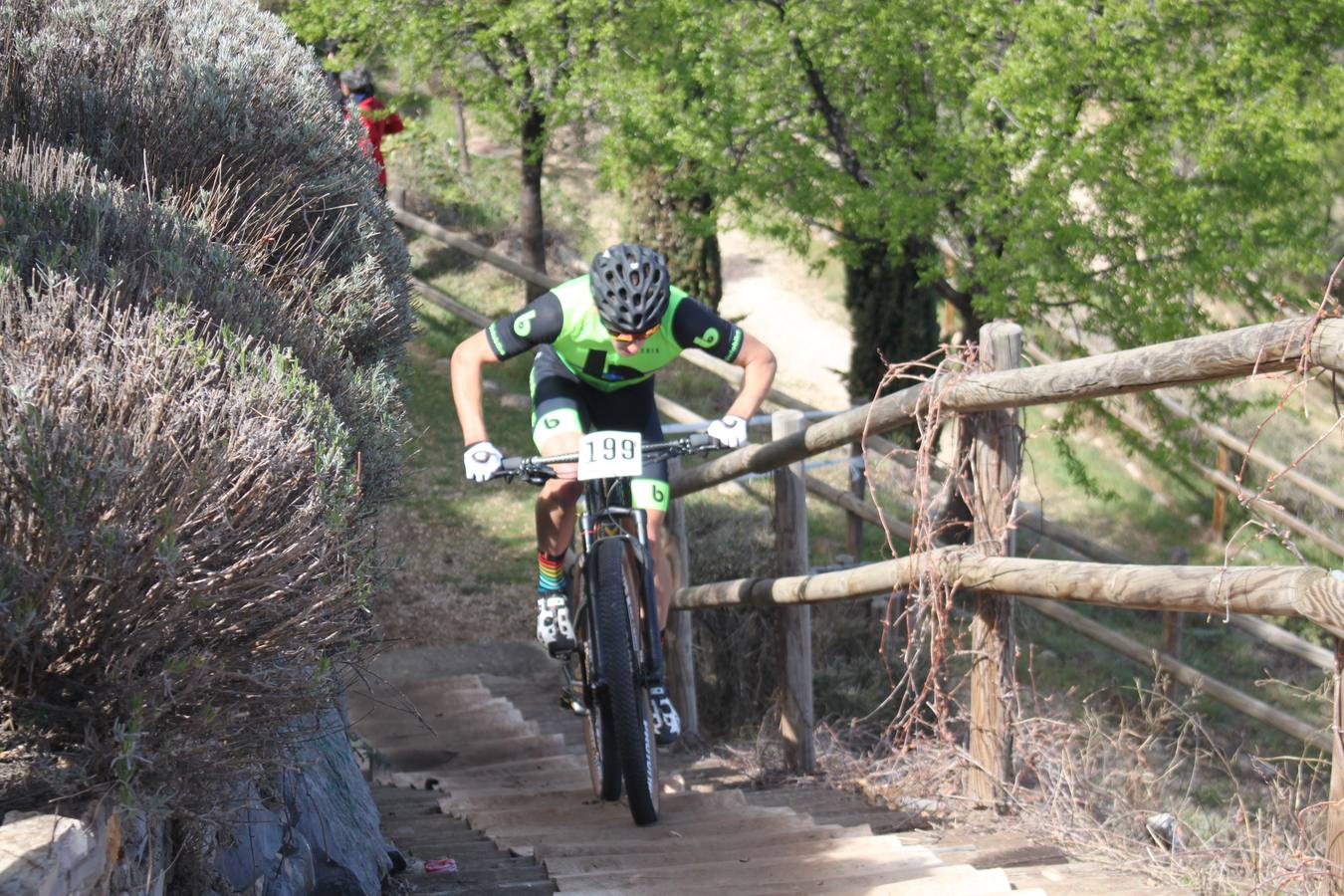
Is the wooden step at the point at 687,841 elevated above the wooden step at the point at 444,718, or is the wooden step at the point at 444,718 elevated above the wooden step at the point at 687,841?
the wooden step at the point at 444,718

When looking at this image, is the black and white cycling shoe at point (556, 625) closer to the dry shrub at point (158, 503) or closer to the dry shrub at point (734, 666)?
the dry shrub at point (158, 503)

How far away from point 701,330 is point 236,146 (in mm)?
1870

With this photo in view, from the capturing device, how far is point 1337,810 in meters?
2.95

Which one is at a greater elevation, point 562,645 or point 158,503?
point 158,503

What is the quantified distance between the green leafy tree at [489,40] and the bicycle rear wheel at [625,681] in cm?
788

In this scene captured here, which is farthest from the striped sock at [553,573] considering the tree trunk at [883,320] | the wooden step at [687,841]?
the tree trunk at [883,320]

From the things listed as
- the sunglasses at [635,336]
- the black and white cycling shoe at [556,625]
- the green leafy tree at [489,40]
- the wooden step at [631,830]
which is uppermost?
the green leafy tree at [489,40]

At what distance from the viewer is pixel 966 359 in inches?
186

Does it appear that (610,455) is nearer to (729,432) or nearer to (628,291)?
(729,432)

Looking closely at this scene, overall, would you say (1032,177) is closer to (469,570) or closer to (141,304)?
(469,570)

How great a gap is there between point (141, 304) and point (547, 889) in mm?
1919

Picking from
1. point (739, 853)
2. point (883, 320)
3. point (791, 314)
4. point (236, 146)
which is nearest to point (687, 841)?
point (739, 853)

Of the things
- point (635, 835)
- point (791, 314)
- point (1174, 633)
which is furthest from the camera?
point (791, 314)

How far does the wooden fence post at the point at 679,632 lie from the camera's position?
727 centimetres
